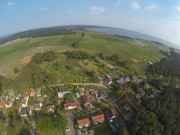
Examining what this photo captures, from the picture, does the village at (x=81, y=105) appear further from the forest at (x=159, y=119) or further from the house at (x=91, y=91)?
the forest at (x=159, y=119)

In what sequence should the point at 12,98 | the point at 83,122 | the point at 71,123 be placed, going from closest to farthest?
the point at 83,122 < the point at 71,123 < the point at 12,98

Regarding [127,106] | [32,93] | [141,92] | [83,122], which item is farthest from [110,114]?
[32,93]

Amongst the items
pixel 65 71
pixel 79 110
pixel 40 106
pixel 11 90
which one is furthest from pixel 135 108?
pixel 11 90

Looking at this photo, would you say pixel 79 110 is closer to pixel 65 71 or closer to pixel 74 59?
pixel 65 71

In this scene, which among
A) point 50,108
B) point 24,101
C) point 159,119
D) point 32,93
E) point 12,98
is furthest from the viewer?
point 32,93

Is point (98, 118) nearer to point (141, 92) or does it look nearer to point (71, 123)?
point (71, 123)

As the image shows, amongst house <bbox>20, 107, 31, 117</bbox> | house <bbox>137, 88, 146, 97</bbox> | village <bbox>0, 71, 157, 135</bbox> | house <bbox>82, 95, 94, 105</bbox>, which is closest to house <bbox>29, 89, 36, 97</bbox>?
village <bbox>0, 71, 157, 135</bbox>

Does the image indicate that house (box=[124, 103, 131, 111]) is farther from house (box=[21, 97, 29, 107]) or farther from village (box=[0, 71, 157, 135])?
house (box=[21, 97, 29, 107])

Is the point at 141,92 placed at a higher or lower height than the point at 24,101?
higher

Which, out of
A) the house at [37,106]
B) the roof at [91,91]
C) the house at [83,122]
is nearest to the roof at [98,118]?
the house at [83,122]
